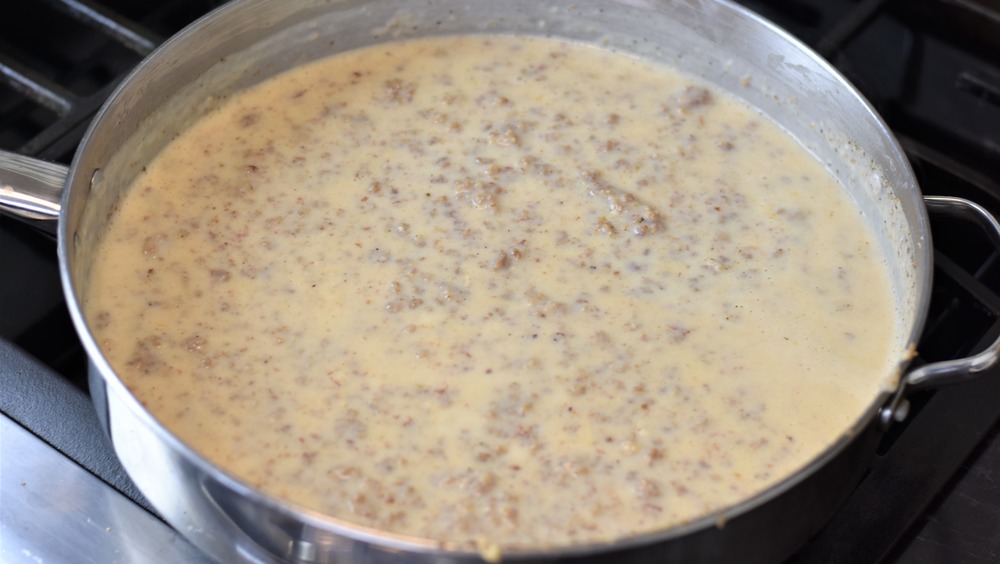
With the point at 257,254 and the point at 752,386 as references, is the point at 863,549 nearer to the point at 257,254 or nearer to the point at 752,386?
the point at 752,386

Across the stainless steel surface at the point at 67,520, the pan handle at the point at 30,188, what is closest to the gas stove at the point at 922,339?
the stainless steel surface at the point at 67,520

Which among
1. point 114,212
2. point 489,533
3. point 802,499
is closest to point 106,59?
point 114,212

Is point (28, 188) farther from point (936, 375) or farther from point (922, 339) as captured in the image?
point (922, 339)

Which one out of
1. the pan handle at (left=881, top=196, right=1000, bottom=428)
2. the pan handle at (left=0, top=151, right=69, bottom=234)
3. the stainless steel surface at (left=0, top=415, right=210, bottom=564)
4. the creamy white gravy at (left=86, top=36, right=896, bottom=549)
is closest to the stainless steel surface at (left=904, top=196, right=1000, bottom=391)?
the pan handle at (left=881, top=196, right=1000, bottom=428)

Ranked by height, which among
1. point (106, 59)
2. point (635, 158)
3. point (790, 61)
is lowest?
point (106, 59)

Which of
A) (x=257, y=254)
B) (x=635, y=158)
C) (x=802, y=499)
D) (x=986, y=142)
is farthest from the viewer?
(x=986, y=142)

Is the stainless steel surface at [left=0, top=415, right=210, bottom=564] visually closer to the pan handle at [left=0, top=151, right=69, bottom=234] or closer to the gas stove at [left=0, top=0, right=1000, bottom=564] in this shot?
the gas stove at [left=0, top=0, right=1000, bottom=564]
